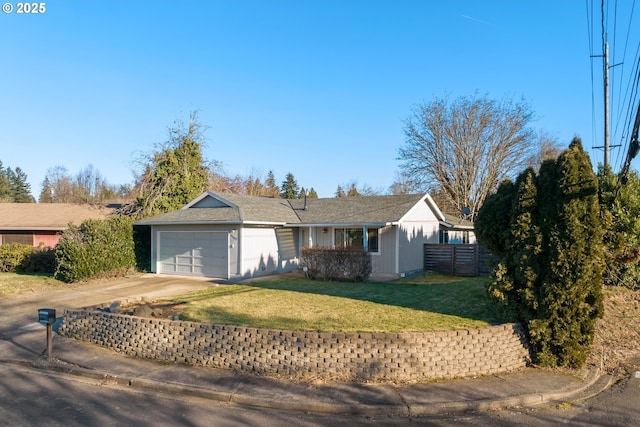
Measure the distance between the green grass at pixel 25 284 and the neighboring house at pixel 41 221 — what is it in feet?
13.7

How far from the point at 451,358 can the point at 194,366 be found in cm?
398

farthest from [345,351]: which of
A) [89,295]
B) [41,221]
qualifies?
[41,221]

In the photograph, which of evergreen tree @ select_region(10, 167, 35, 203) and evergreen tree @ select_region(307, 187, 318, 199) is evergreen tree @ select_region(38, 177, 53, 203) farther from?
evergreen tree @ select_region(307, 187, 318, 199)

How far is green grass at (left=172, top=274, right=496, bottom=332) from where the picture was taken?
8.27 metres

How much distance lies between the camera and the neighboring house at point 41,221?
2155cm

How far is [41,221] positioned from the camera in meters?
22.1

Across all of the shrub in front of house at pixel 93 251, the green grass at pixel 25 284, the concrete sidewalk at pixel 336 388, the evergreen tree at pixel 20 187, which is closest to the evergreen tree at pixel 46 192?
the evergreen tree at pixel 20 187

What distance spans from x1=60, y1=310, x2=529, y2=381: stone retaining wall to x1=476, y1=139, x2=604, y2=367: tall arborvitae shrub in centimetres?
46

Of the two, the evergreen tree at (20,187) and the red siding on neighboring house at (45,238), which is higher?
the evergreen tree at (20,187)

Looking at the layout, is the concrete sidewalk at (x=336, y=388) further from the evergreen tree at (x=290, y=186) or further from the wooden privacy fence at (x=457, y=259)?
the evergreen tree at (x=290, y=186)

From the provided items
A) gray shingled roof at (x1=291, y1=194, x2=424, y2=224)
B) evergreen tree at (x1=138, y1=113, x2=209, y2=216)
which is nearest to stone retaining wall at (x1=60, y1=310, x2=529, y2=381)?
gray shingled roof at (x1=291, y1=194, x2=424, y2=224)

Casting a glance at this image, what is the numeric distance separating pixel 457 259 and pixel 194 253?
38.1ft

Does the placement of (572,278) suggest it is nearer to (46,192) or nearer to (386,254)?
(386,254)

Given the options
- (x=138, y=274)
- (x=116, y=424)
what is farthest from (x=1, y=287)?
(x=116, y=424)
